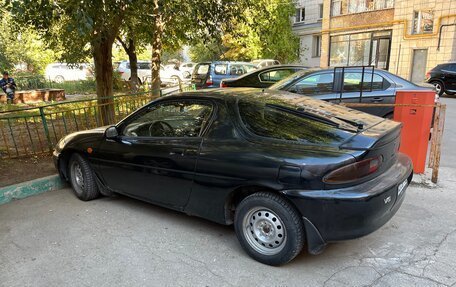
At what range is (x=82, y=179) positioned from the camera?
461 cm

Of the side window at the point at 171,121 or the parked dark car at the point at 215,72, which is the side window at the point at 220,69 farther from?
the side window at the point at 171,121

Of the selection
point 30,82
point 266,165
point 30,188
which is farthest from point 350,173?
point 30,82

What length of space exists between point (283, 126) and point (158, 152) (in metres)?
1.36

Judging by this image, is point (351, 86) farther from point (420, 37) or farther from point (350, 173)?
point (420, 37)

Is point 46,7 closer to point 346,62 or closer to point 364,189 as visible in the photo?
point 364,189

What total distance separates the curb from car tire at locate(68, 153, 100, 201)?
564mm

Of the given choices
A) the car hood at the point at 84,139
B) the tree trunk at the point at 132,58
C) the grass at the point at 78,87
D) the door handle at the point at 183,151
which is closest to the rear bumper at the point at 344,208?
the door handle at the point at 183,151

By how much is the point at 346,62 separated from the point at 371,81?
19.6 m

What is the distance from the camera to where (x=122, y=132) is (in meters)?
4.13

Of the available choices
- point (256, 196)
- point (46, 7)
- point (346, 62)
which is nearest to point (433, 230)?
point (256, 196)

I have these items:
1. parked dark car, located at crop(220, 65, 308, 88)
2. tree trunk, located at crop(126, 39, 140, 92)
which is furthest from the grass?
parked dark car, located at crop(220, 65, 308, 88)

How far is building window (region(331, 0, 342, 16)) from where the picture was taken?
24.5 metres

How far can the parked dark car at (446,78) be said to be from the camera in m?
14.8

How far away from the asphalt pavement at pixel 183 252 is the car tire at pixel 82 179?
0.27m
